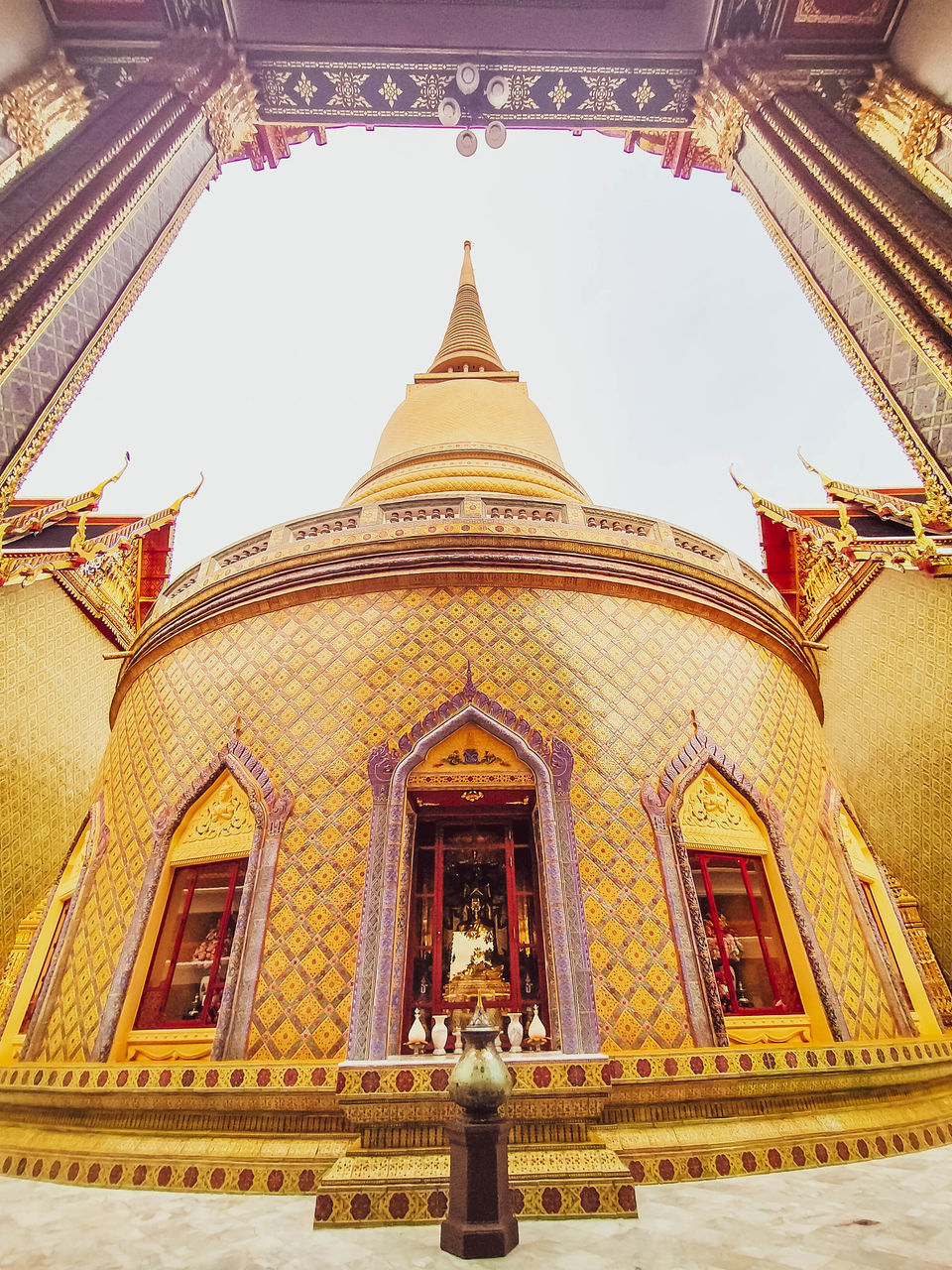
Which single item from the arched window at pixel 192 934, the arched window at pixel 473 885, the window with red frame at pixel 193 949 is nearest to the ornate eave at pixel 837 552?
the arched window at pixel 473 885

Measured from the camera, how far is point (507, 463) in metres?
10.1

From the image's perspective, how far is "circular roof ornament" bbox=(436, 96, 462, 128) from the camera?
4734mm

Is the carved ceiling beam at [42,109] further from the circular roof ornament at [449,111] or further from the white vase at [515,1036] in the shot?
the white vase at [515,1036]

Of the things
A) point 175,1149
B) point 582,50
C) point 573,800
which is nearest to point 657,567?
point 573,800

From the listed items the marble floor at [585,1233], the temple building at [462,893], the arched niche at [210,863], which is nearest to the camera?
the marble floor at [585,1233]

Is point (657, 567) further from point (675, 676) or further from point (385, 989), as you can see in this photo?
point (385, 989)

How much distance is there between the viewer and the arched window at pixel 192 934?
509 cm

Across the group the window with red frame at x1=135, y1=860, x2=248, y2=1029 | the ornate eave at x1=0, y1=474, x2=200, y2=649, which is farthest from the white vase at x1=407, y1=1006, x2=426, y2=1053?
the ornate eave at x1=0, y1=474, x2=200, y2=649

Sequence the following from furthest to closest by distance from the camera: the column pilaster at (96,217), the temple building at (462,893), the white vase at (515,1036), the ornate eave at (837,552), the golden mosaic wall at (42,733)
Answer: the golden mosaic wall at (42,733) < the ornate eave at (837,552) < the white vase at (515,1036) < the temple building at (462,893) < the column pilaster at (96,217)

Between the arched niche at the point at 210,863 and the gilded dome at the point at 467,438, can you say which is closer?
the arched niche at the point at 210,863

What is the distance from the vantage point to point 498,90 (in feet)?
15.3

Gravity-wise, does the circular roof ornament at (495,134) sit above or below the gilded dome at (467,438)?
below

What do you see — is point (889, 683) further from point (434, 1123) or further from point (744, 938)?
point (434, 1123)

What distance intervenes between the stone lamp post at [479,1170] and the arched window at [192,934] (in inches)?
115
